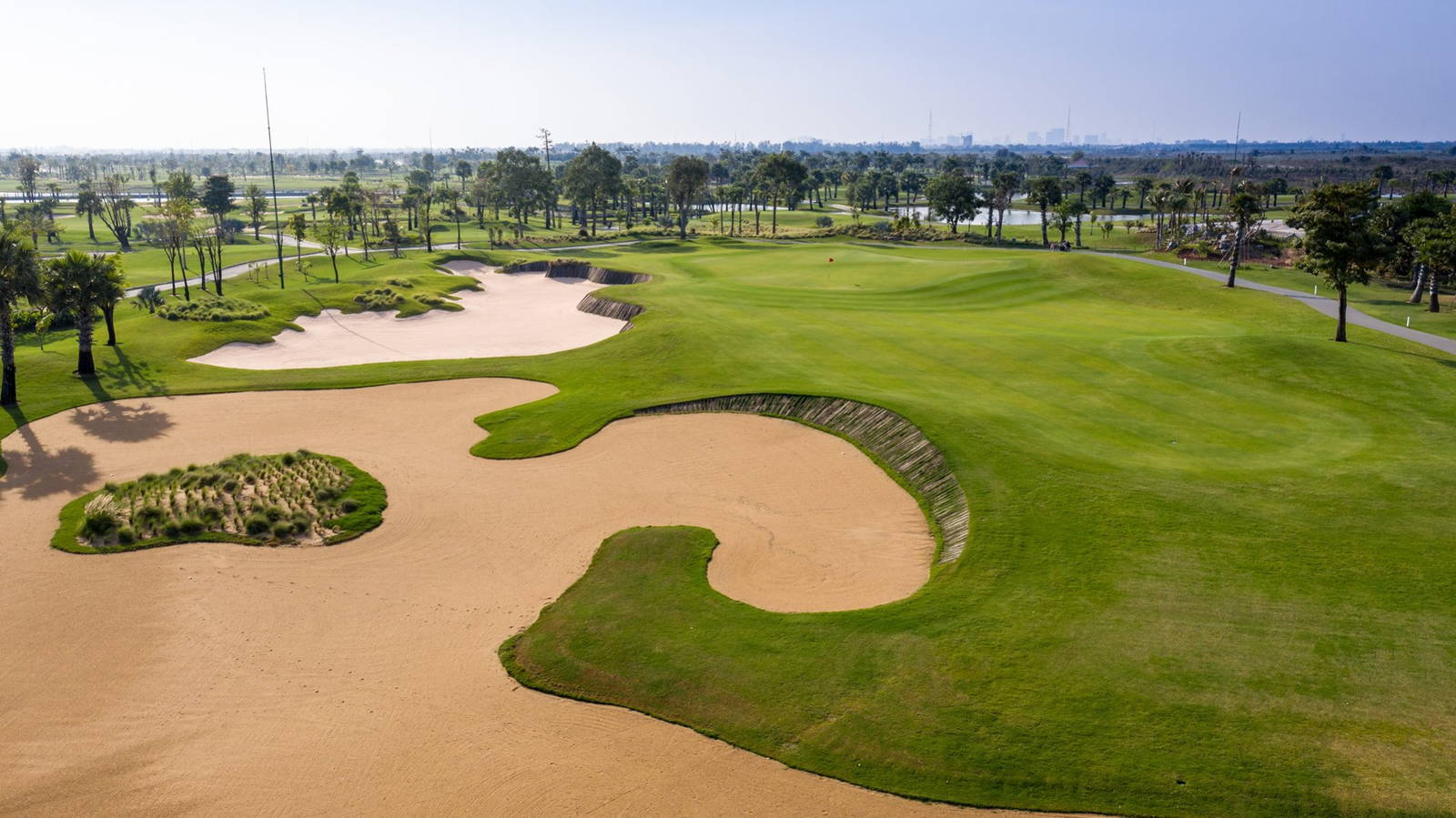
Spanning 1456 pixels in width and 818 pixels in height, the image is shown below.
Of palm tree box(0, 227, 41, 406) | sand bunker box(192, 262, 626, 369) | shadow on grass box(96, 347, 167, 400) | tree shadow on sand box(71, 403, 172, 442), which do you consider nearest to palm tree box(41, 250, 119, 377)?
shadow on grass box(96, 347, 167, 400)

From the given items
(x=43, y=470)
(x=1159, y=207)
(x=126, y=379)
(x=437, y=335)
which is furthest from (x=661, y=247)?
(x=43, y=470)

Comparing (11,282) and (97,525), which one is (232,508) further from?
(11,282)

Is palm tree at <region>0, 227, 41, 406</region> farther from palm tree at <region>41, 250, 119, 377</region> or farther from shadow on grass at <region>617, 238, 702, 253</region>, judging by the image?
shadow on grass at <region>617, 238, 702, 253</region>

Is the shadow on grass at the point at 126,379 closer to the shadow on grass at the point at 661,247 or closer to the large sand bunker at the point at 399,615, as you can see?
the large sand bunker at the point at 399,615

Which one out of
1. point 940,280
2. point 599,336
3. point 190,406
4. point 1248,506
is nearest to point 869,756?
point 1248,506

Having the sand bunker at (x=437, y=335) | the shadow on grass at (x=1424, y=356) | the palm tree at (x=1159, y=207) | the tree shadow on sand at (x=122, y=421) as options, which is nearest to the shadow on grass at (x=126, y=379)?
the tree shadow on sand at (x=122, y=421)
